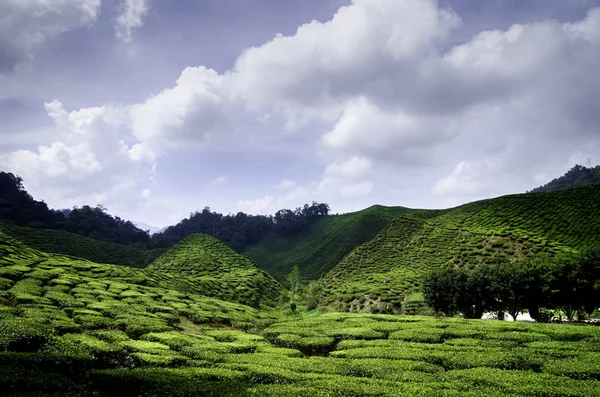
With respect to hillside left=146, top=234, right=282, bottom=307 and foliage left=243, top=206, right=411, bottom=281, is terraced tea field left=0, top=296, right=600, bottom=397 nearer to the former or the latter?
hillside left=146, top=234, right=282, bottom=307

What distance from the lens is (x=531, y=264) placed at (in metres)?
39.9

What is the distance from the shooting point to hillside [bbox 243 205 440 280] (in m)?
117

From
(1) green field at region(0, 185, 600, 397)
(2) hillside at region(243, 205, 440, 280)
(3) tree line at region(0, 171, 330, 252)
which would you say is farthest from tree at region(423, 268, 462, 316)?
(3) tree line at region(0, 171, 330, 252)

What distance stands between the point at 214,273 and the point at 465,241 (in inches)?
2142

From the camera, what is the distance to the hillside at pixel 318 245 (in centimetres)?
11688

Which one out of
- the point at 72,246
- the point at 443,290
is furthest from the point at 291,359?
the point at 72,246

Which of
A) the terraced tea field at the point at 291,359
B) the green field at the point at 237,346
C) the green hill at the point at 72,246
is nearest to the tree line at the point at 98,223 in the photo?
the green hill at the point at 72,246

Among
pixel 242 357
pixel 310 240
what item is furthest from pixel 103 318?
pixel 310 240

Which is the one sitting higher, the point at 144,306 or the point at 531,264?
the point at 531,264

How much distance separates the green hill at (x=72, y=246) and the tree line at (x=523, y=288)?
2887 inches

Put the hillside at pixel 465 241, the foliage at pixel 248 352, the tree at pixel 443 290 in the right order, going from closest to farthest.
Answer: the foliage at pixel 248 352, the tree at pixel 443 290, the hillside at pixel 465 241

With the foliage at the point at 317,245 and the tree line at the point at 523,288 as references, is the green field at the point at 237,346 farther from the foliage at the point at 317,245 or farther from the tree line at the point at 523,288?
the foliage at the point at 317,245

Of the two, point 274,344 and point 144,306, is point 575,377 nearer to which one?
point 274,344

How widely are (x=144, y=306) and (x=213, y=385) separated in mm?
21102
